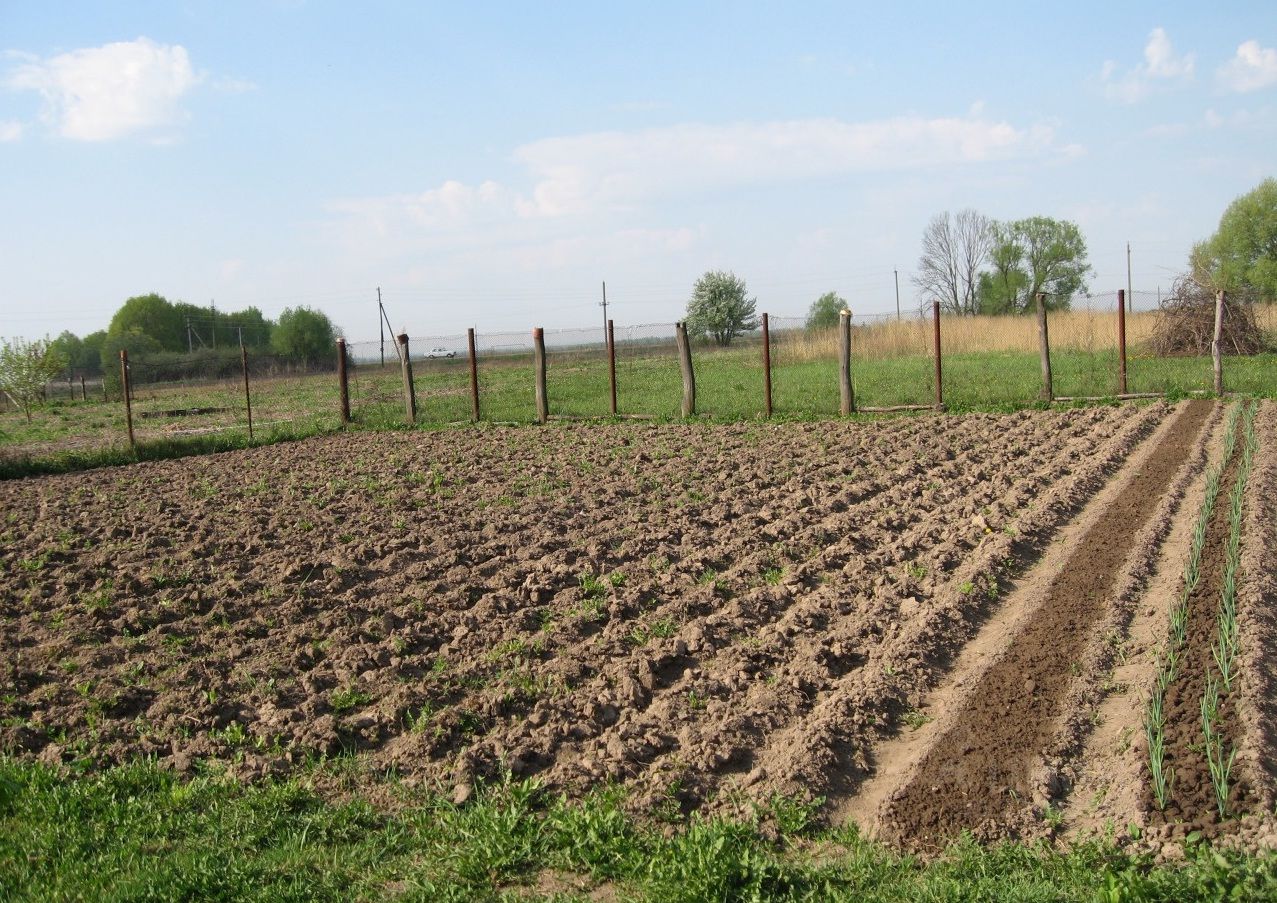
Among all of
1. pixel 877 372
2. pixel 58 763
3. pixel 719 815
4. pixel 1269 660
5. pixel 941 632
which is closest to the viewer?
pixel 719 815

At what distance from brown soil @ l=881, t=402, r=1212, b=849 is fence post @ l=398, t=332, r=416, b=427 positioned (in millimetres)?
13665

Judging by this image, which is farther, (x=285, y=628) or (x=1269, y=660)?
(x=285, y=628)

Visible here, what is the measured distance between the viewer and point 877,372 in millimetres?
23375

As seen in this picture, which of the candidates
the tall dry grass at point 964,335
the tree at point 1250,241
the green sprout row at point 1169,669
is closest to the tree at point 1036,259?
the tree at point 1250,241

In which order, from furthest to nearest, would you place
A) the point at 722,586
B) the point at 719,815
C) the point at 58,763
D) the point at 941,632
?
1. the point at 722,586
2. the point at 941,632
3. the point at 58,763
4. the point at 719,815

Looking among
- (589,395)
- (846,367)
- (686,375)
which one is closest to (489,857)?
(846,367)

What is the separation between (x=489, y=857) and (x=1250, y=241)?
6235 centimetres

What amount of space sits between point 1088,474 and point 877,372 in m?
13.2

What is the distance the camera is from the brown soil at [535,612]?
4832 mm

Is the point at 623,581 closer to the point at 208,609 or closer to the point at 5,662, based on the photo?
the point at 208,609

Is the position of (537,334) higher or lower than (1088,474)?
higher

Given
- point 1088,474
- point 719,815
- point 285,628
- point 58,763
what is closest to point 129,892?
point 58,763

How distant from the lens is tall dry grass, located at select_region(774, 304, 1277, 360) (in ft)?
88.2

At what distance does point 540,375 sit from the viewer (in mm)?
18109
